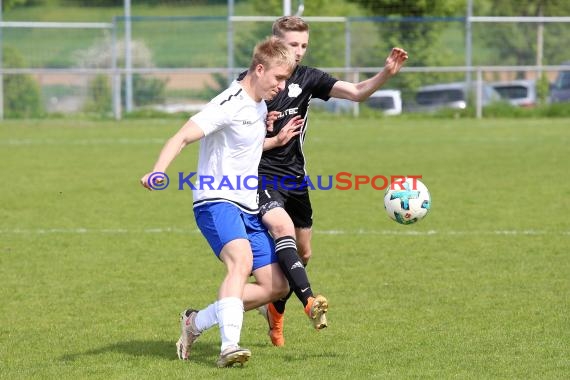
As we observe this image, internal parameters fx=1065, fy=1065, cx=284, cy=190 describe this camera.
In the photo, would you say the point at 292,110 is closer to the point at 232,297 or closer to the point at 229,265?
the point at 229,265

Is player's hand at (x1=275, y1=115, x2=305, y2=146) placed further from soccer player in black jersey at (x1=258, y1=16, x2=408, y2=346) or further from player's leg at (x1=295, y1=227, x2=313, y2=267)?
player's leg at (x1=295, y1=227, x2=313, y2=267)

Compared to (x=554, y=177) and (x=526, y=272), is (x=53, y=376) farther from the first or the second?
(x=554, y=177)

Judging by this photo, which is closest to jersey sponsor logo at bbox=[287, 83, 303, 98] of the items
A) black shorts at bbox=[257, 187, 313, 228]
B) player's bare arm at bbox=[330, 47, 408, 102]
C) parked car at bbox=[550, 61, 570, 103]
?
player's bare arm at bbox=[330, 47, 408, 102]

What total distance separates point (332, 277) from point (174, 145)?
342 cm

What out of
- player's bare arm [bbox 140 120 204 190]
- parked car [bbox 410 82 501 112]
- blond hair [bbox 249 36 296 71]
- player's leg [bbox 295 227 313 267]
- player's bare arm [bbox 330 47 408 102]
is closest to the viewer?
player's bare arm [bbox 140 120 204 190]

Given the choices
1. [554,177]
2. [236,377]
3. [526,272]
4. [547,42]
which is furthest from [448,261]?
[547,42]

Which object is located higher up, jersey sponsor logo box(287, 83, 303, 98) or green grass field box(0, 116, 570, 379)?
jersey sponsor logo box(287, 83, 303, 98)

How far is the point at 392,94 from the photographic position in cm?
2683

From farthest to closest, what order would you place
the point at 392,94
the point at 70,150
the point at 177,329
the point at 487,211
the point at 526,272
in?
the point at 392,94 < the point at 70,150 < the point at 487,211 < the point at 526,272 < the point at 177,329

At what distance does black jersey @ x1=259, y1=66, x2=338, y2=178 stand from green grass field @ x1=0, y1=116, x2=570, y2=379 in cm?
105

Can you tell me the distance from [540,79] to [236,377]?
76.0ft

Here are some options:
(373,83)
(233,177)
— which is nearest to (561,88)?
(373,83)

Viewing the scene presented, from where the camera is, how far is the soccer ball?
7082mm

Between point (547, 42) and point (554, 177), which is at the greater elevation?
point (547, 42)
